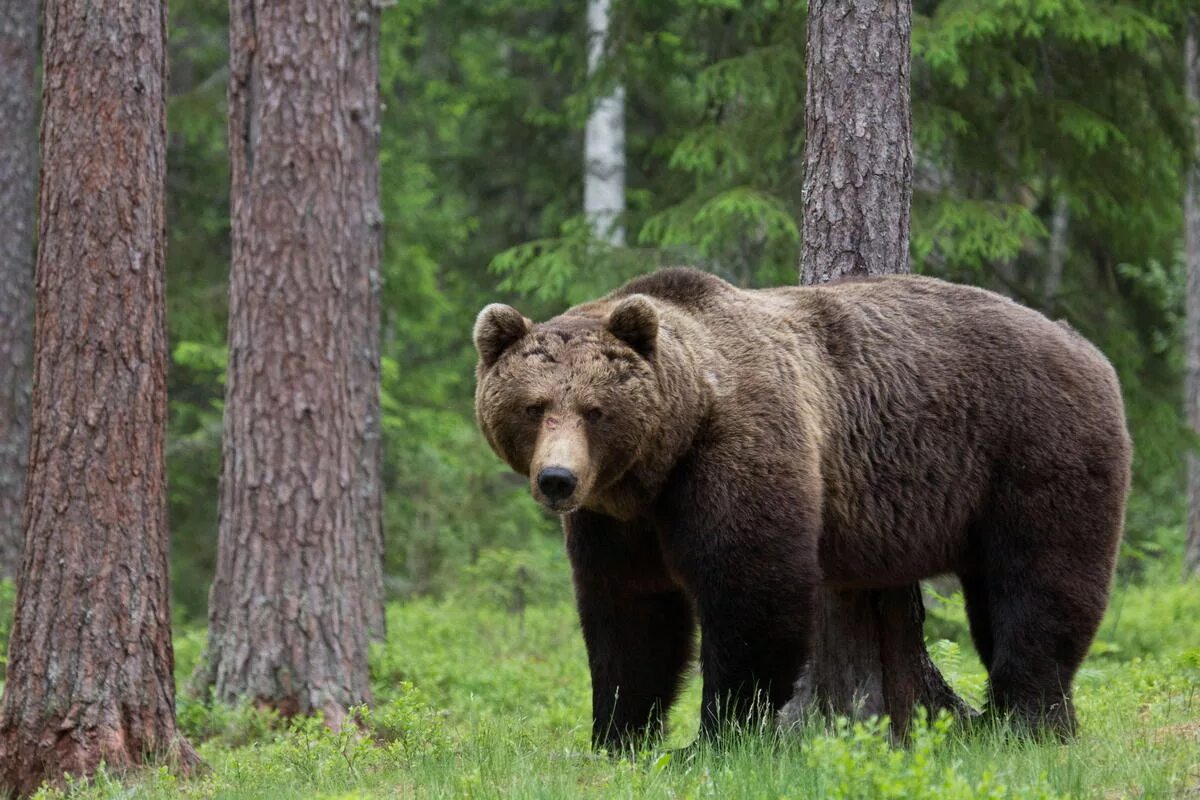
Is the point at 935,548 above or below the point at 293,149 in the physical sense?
below

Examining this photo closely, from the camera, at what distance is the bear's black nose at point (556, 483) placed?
5480mm

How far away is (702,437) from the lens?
6.08 m

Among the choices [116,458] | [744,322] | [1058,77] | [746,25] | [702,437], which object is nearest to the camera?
[702,437]

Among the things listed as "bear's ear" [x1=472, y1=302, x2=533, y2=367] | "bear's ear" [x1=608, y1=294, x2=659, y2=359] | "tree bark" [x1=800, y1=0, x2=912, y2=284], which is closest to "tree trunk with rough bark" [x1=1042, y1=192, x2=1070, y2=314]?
"tree bark" [x1=800, y1=0, x2=912, y2=284]

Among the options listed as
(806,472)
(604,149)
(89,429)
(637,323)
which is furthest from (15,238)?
(806,472)

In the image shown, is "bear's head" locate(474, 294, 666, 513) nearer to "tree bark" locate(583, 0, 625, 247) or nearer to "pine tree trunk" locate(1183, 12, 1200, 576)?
"tree bark" locate(583, 0, 625, 247)

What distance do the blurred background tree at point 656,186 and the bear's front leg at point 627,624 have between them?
18.1ft

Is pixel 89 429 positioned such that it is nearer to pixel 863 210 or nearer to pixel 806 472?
pixel 806 472

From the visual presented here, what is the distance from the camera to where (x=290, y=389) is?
973 centimetres

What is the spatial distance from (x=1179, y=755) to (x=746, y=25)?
32.8 ft

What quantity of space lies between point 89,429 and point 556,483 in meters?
2.93

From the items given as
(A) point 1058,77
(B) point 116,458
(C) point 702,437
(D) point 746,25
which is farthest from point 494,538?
(C) point 702,437

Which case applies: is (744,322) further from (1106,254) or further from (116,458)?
(1106,254)

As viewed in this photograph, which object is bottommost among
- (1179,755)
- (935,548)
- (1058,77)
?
(1179,755)
